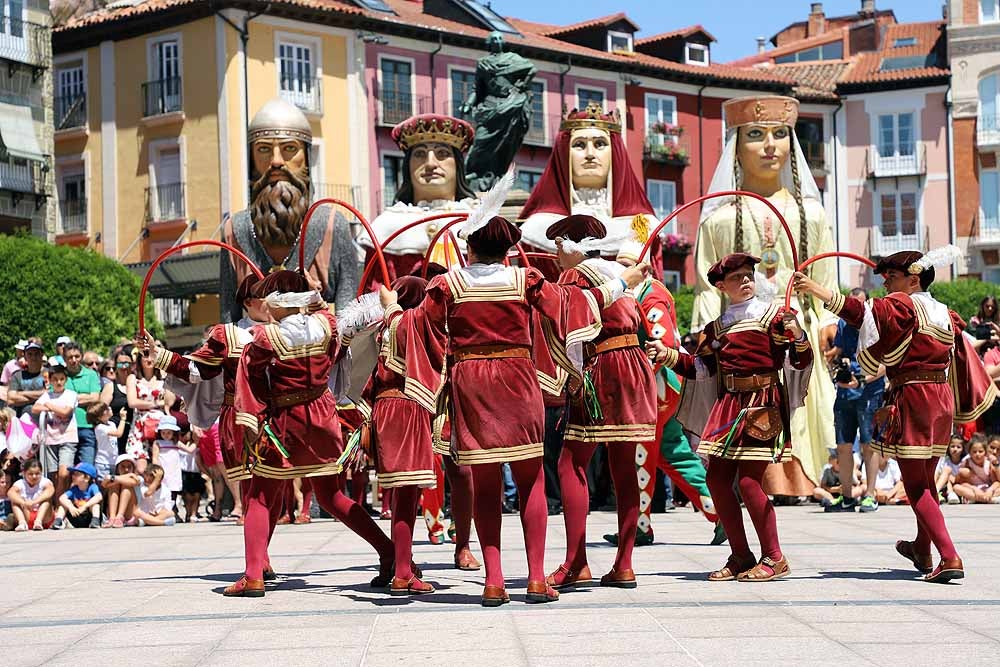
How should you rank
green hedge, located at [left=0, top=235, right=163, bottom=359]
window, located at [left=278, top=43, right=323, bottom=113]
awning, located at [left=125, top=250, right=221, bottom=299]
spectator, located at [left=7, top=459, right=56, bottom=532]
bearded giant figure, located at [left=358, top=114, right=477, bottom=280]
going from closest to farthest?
1. bearded giant figure, located at [left=358, top=114, right=477, bottom=280]
2. spectator, located at [left=7, top=459, right=56, bottom=532]
3. green hedge, located at [left=0, top=235, right=163, bottom=359]
4. awning, located at [left=125, top=250, right=221, bottom=299]
5. window, located at [left=278, top=43, right=323, bottom=113]

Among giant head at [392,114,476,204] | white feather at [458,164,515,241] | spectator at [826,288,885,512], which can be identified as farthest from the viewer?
spectator at [826,288,885,512]

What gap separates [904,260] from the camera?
9.17m

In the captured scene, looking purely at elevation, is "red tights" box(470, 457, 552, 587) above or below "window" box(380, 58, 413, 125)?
below

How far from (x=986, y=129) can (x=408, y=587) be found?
149 feet

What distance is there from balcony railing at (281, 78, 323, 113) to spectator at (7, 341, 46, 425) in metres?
25.0

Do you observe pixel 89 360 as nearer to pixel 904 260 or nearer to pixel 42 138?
pixel 904 260

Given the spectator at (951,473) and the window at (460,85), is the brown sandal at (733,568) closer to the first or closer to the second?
the spectator at (951,473)

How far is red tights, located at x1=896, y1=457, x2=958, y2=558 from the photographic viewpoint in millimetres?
8711

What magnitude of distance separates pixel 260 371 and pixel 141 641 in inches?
85.1

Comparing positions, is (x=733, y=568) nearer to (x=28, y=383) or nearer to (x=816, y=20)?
(x=28, y=383)

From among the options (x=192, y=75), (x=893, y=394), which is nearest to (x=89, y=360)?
(x=893, y=394)

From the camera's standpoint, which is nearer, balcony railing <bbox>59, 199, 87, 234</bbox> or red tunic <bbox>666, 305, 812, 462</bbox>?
red tunic <bbox>666, 305, 812, 462</bbox>

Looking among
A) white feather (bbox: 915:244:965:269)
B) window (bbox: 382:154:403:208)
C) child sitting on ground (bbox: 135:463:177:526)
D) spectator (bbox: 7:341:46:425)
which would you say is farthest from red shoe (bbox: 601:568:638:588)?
window (bbox: 382:154:403:208)

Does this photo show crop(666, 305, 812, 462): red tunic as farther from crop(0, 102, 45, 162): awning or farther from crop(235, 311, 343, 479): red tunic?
crop(0, 102, 45, 162): awning
